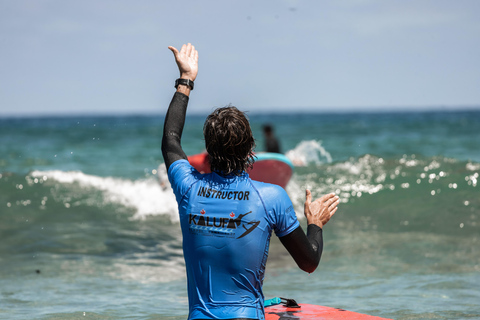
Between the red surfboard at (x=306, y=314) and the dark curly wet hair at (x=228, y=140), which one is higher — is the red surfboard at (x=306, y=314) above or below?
below

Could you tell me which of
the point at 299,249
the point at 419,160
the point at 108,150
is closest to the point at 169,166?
the point at 299,249

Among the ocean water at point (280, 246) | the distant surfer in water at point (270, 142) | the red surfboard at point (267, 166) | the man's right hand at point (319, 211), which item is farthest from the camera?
the distant surfer in water at point (270, 142)

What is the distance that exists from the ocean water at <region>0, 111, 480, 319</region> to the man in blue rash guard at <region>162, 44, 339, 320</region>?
2.30 meters

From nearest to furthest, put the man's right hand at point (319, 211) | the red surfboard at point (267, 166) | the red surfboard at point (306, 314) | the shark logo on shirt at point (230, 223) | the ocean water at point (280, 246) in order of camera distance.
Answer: the shark logo on shirt at point (230, 223), the man's right hand at point (319, 211), the red surfboard at point (306, 314), the ocean water at point (280, 246), the red surfboard at point (267, 166)

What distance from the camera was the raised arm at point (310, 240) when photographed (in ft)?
6.77

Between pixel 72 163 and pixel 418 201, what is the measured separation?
1081 cm

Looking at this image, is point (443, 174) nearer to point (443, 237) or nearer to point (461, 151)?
point (443, 237)

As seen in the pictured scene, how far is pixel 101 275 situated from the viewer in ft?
18.6

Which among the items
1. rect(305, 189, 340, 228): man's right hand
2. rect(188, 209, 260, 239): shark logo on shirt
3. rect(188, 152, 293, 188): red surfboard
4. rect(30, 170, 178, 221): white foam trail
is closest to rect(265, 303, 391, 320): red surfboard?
rect(305, 189, 340, 228): man's right hand

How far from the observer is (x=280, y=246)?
6.86 meters

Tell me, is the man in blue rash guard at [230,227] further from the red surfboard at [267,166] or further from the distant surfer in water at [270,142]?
Result: the distant surfer in water at [270,142]

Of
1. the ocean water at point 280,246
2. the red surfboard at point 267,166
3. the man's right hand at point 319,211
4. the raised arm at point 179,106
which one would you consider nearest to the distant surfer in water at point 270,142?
the ocean water at point 280,246

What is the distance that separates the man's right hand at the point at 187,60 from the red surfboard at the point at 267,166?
197 inches

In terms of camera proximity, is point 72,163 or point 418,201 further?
point 72,163
